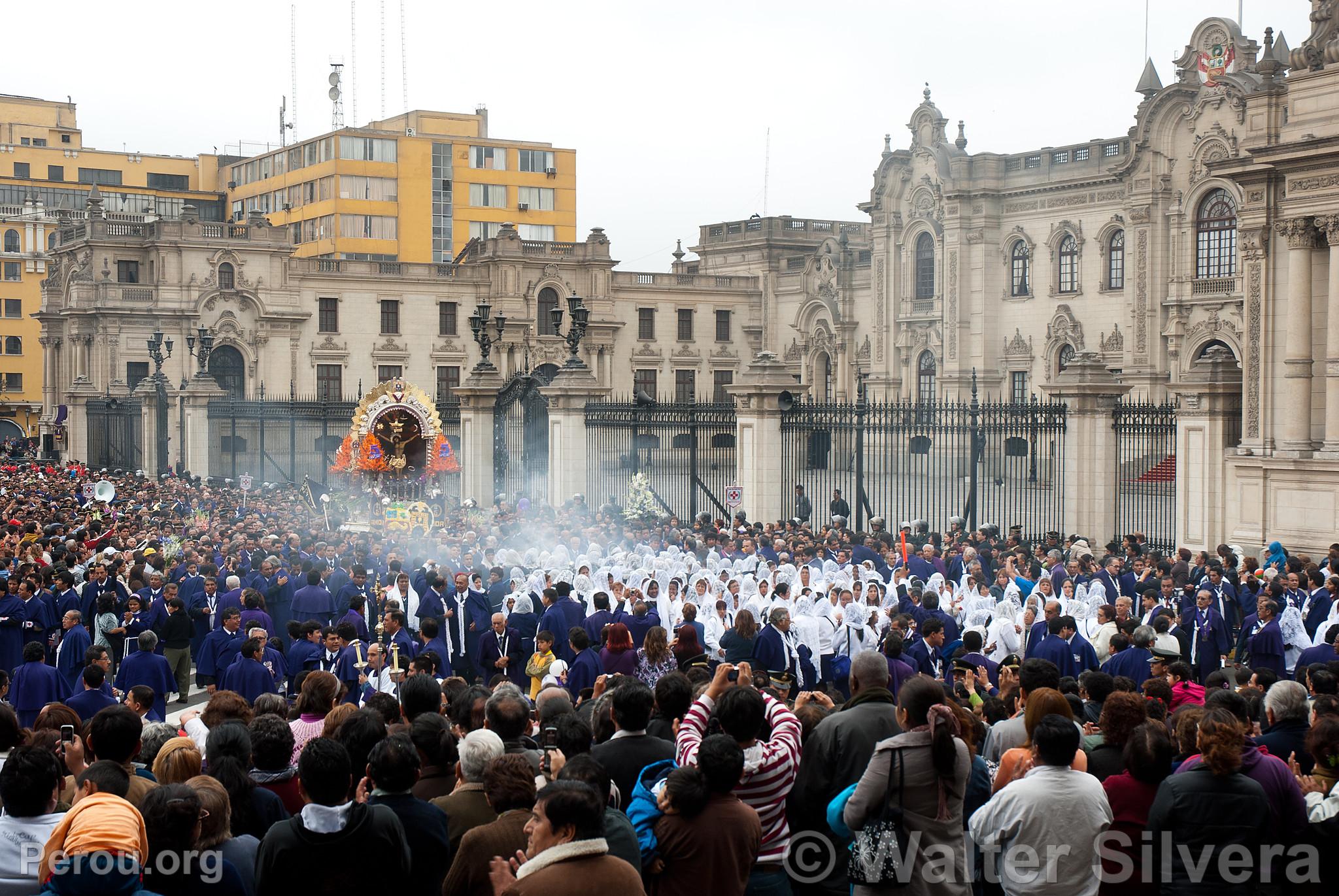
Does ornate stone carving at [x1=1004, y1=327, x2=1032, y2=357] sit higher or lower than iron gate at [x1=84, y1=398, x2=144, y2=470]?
higher

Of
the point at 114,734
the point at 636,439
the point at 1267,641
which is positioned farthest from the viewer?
the point at 636,439

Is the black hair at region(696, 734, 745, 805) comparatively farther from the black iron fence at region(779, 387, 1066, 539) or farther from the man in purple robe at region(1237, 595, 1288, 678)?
the black iron fence at region(779, 387, 1066, 539)

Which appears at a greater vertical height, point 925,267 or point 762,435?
point 925,267

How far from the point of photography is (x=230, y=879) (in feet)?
19.7

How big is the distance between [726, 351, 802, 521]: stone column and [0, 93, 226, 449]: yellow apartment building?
58887 millimetres

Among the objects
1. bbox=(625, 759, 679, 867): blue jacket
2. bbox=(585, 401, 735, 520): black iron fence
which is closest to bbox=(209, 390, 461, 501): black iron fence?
bbox=(585, 401, 735, 520): black iron fence

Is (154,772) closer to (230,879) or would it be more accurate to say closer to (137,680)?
(230,879)

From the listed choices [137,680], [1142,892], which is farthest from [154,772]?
[137,680]

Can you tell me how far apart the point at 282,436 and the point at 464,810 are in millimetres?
48590

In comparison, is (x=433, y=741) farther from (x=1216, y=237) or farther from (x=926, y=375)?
(x=926, y=375)

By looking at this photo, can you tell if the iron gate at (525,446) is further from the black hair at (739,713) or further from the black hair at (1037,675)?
the black hair at (739,713)

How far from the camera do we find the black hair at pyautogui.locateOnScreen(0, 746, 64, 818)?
602 centimetres

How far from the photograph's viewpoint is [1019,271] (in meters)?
49.5

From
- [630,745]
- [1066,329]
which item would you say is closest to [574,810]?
[630,745]
